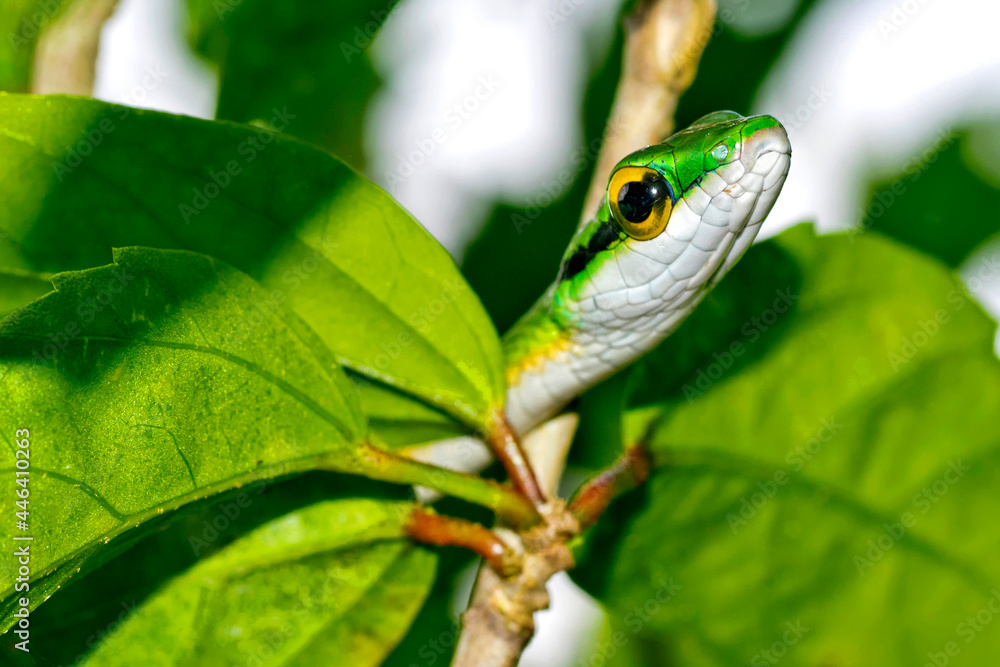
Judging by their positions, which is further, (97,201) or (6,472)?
(97,201)

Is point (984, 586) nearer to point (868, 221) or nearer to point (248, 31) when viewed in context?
point (868, 221)

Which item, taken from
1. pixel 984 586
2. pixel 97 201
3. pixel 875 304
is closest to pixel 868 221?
pixel 875 304

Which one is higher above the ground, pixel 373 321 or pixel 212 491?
pixel 373 321

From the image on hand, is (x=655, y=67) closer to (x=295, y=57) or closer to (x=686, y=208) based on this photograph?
(x=686, y=208)

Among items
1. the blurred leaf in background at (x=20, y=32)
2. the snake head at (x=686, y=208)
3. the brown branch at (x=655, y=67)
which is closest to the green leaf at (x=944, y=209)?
the brown branch at (x=655, y=67)

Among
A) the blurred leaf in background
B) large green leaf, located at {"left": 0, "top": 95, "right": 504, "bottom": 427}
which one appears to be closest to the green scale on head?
large green leaf, located at {"left": 0, "top": 95, "right": 504, "bottom": 427}

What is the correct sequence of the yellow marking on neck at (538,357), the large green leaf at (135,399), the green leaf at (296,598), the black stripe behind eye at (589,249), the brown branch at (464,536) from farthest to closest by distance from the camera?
Answer: the yellow marking on neck at (538,357), the black stripe behind eye at (589,249), the brown branch at (464,536), the green leaf at (296,598), the large green leaf at (135,399)

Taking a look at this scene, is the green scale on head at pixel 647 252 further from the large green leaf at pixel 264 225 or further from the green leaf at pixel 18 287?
the green leaf at pixel 18 287
